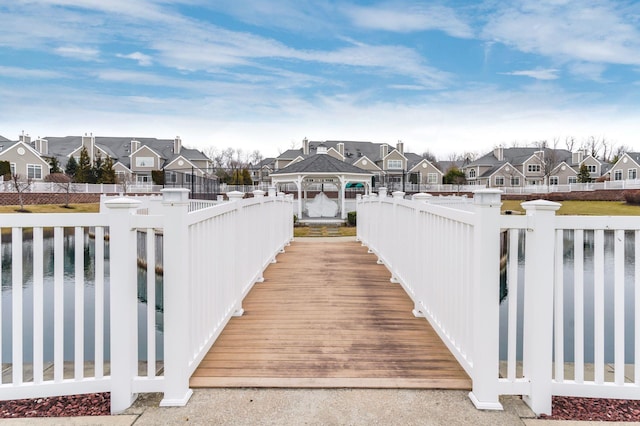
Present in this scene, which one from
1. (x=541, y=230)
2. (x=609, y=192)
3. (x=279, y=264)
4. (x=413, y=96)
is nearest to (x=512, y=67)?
(x=413, y=96)

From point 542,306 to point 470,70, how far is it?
21804 mm

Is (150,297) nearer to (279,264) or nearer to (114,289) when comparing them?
(114,289)

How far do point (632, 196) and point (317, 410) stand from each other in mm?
33559

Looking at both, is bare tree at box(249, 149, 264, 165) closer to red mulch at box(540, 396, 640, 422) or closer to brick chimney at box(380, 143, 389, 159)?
brick chimney at box(380, 143, 389, 159)

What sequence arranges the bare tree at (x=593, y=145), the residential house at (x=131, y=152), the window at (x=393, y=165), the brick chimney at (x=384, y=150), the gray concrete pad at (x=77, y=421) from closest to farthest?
1. the gray concrete pad at (x=77, y=421)
2. the residential house at (x=131, y=152)
3. the window at (x=393, y=165)
4. the brick chimney at (x=384, y=150)
5. the bare tree at (x=593, y=145)

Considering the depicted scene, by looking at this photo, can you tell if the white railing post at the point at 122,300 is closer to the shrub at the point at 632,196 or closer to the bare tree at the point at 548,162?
the shrub at the point at 632,196

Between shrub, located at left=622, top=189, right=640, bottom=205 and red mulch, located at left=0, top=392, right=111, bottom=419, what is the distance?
110ft

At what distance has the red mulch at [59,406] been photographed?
7.25 feet

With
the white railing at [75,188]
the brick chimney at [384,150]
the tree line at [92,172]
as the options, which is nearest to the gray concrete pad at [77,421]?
the white railing at [75,188]

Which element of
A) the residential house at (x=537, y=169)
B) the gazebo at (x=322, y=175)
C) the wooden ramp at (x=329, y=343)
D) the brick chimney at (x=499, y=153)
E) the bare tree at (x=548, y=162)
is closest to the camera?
the wooden ramp at (x=329, y=343)

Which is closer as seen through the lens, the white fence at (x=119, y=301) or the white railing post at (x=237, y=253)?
the white fence at (x=119, y=301)

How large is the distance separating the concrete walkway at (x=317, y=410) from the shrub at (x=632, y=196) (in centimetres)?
3208

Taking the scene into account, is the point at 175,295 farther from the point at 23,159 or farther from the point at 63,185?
the point at 23,159

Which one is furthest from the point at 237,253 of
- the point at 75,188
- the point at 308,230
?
the point at 75,188
